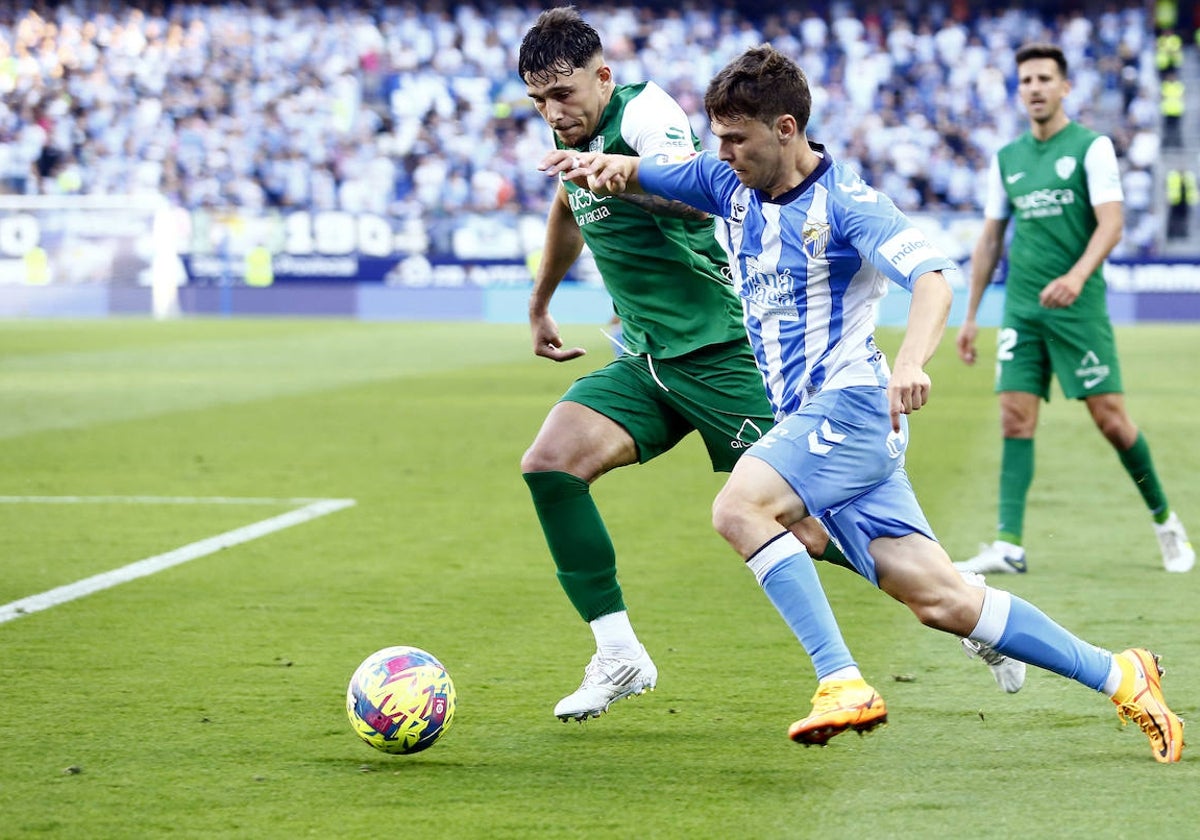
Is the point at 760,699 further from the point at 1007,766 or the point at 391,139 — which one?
the point at 391,139

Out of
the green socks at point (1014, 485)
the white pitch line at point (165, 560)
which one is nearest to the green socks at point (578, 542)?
the white pitch line at point (165, 560)

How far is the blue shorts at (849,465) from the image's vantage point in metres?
4.23

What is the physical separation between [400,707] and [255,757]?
0.38 metres

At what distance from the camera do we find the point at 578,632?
603 cm

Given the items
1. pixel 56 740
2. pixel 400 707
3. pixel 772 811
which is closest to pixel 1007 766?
pixel 772 811

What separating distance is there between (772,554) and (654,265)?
134 cm

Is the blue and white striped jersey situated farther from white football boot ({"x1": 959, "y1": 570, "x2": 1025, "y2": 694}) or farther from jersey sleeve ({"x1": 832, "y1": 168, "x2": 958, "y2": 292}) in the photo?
white football boot ({"x1": 959, "y1": 570, "x2": 1025, "y2": 694})

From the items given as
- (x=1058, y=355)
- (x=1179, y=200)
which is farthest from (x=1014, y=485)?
(x=1179, y=200)

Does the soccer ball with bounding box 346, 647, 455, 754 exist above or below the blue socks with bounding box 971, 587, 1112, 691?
below

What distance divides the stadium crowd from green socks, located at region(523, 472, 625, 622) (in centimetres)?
2613

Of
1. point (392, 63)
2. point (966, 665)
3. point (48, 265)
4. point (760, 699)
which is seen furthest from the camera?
point (392, 63)

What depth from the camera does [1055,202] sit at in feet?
24.1

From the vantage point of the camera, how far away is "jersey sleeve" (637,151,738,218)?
4484 millimetres

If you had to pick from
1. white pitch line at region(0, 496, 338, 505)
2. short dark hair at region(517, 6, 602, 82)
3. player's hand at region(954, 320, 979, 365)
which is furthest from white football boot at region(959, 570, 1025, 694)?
white pitch line at region(0, 496, 338, 505)
